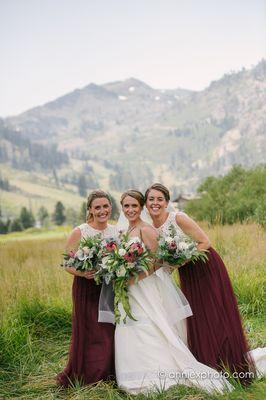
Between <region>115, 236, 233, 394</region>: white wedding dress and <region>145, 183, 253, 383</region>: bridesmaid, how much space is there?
0.25 metres

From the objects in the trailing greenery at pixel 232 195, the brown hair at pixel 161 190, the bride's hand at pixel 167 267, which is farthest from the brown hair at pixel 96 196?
the trailing greenery at pixel 232 195

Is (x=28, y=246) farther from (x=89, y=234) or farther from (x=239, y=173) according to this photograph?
(x=89, y=234)

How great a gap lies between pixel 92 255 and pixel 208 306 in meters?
1.31

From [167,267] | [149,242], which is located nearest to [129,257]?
[149,242]

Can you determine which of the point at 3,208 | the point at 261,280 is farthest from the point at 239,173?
the point at 3,208

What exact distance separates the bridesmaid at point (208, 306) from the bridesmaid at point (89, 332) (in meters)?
0.57

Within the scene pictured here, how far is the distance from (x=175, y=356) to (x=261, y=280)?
11.3 feet

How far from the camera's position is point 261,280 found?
7.98m

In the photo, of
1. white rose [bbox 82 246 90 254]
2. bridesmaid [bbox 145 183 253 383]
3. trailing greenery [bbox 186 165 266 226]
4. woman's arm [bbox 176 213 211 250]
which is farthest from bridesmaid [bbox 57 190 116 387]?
Result: trailing greenery [bbox 186 165 266 226]

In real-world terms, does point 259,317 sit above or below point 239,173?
below

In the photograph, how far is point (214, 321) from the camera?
206 inches

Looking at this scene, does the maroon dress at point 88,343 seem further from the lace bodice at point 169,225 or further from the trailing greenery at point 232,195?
the trailing greenery at point 232,195

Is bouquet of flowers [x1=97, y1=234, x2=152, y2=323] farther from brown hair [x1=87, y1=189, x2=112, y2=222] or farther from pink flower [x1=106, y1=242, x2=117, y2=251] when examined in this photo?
brown hair [x1=87, y1=189, x2=112, y2=222]

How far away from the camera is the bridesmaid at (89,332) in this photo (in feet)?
16.9
